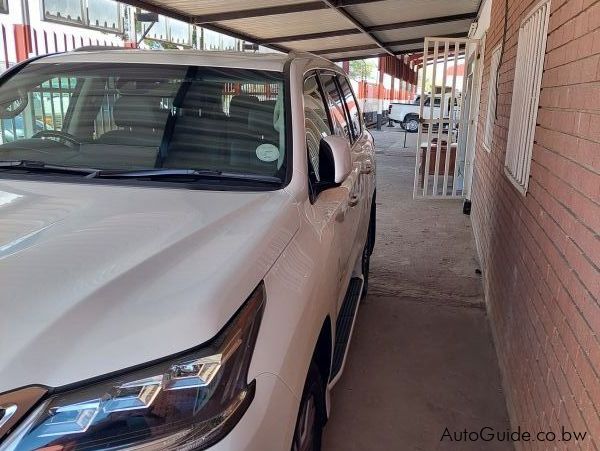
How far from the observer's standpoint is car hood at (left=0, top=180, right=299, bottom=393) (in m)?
1.23

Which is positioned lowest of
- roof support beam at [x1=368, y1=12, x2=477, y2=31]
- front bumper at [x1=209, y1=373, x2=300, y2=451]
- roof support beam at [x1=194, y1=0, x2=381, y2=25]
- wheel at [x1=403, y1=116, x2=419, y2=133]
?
wheel at [x1=403, y1=116, x2=419, y2=133]

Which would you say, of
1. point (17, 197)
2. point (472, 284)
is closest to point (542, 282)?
point (17, 197)

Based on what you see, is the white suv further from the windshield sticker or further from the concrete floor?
the concrete floor

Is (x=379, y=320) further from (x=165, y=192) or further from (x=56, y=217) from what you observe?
(x=56, y=217)

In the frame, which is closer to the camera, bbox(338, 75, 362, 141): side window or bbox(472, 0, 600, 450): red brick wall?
bbox(472, 0, 600, 450): red brick wall

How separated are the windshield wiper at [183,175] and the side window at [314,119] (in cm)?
33

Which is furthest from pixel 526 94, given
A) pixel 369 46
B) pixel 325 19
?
pixel 369 46

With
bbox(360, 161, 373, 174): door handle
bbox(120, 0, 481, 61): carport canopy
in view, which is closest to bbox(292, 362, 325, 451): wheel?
bbox(360, 161, 373, 174): door handle

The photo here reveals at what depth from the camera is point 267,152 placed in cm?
246

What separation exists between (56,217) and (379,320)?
114 inches

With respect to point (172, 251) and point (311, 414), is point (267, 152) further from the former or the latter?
point (311, 414)

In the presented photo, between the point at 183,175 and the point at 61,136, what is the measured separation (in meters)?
0.80

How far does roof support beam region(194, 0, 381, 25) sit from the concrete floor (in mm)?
4393

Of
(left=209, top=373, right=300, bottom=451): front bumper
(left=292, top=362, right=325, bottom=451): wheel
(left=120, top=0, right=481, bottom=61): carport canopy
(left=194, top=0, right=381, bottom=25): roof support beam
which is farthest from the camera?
(left=194, top=0, right=381, bottom=25): roof support beam
